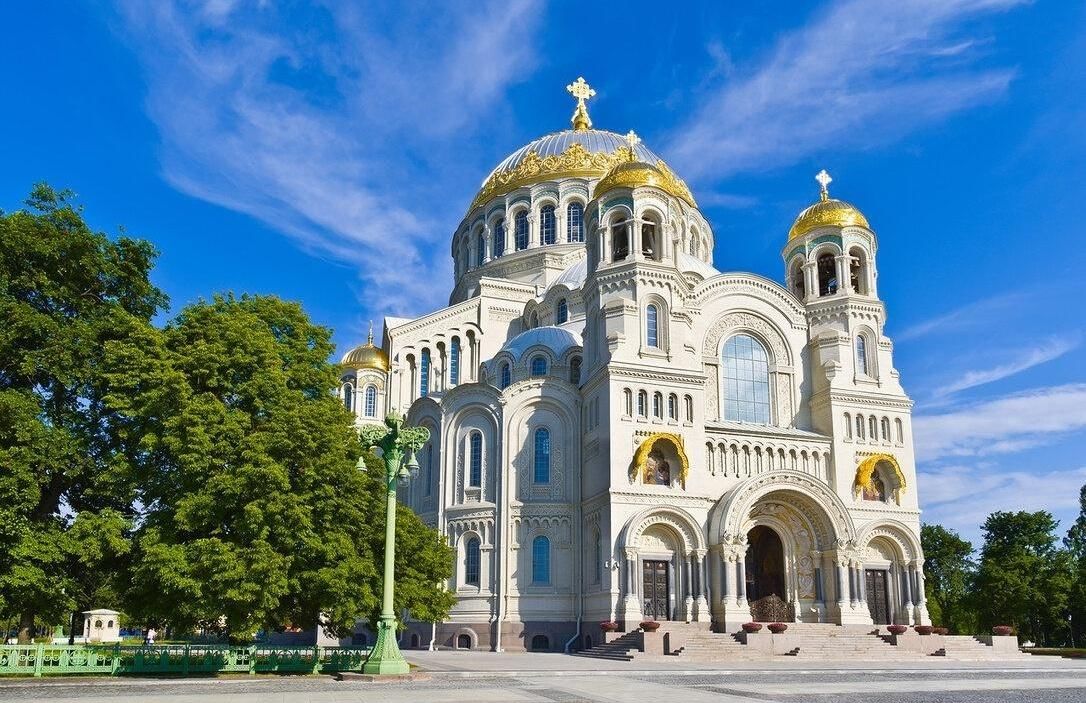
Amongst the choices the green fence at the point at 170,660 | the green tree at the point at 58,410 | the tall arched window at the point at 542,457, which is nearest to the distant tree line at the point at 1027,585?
the tall arched window at the point at 542,457

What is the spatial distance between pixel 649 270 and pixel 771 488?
31.3 feet

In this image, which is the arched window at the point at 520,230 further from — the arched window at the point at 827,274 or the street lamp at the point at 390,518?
the street lamp at the point at 390,518

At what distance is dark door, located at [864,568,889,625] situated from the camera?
3581cm

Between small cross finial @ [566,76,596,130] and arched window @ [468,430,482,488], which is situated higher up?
small cross finial @ [566,76,596,130]

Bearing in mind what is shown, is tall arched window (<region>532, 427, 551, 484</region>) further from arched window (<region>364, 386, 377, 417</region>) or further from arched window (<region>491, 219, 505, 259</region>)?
arched window (<region>491, 219, 505, 259</region>)

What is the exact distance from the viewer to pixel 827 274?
42.0 meters

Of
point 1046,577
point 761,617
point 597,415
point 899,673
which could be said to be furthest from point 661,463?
point 1046,577

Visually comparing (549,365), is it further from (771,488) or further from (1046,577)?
(1046,577)

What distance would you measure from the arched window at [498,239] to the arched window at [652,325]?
1782 cm

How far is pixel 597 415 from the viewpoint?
36.1 metres

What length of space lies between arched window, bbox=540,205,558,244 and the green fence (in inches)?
1239

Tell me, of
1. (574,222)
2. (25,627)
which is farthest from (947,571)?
(25,627)

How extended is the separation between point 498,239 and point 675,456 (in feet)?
74.6

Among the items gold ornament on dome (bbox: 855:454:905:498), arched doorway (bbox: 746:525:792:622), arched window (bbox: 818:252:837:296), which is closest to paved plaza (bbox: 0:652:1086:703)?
arched doorway (bbox: 746:525:792:622)
